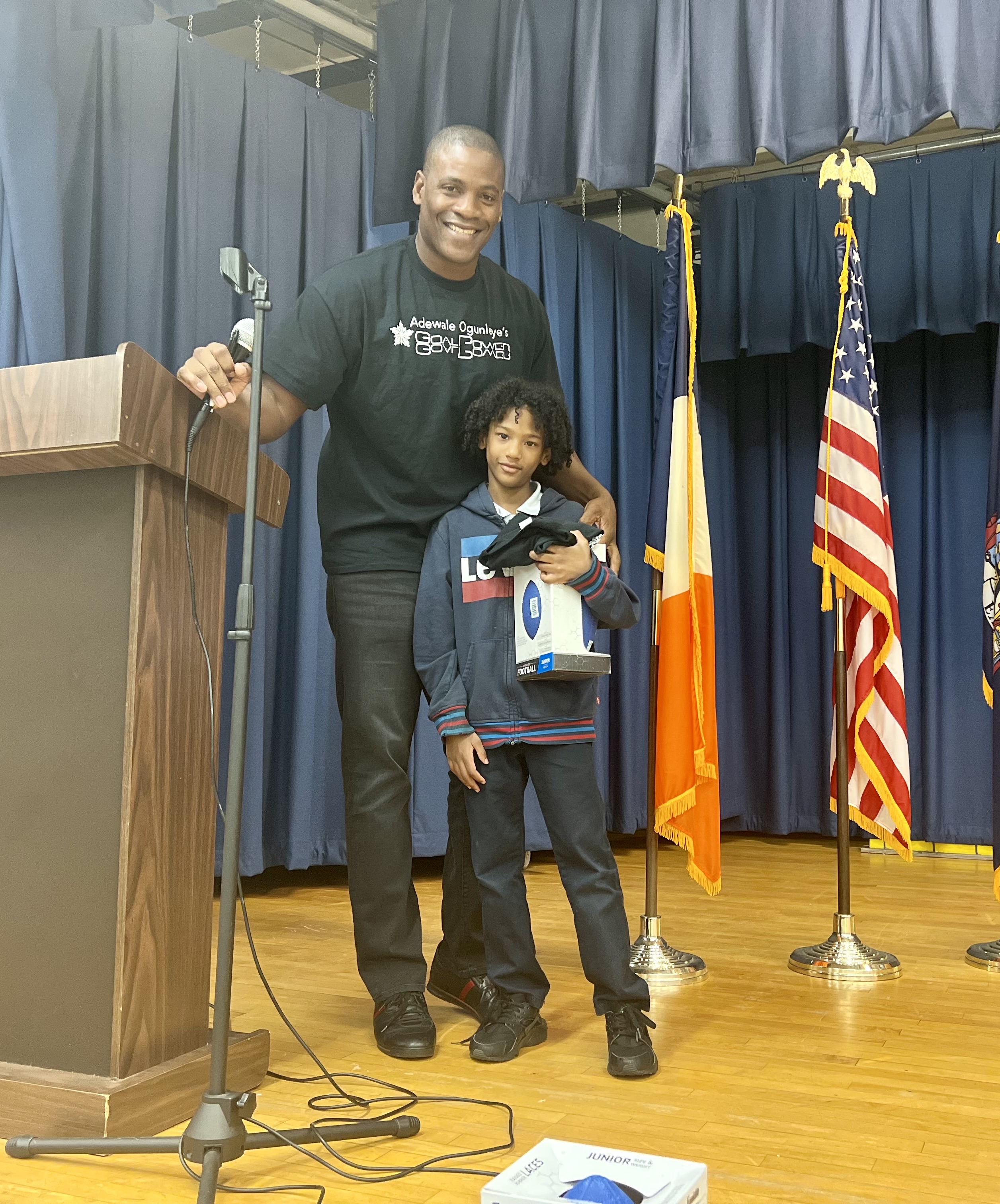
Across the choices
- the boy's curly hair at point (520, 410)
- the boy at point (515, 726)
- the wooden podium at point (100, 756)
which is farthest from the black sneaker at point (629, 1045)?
the boy's curly hair at point (520, 410)

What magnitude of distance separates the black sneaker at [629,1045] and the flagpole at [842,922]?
2.95 ft

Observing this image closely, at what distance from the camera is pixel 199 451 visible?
1812mm

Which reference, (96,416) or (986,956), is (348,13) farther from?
(986,956)

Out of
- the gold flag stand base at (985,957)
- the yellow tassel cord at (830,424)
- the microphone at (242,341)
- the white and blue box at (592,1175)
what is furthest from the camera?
the yellow tassel cord at (830,424)

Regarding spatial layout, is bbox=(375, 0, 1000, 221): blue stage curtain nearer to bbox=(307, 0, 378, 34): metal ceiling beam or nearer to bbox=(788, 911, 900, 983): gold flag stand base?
bbox=(307, 0, 378, 34): metal ceiling beam

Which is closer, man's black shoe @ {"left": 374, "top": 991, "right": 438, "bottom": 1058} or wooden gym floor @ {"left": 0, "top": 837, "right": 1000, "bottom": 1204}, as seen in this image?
wooden gym floor @ {"left": 0, "top": 837, "right": 1000, "bottom": 1204}

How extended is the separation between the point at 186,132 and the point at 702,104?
1.63 m

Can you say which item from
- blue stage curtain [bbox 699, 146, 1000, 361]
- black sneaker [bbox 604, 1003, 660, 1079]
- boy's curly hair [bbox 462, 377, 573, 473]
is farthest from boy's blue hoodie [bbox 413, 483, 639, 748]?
blue stage curtain [bbox 699, 146, 1000, 361]

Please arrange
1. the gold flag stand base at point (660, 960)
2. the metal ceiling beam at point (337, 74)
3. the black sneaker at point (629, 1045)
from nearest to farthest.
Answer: the black sneaker at point (629, 1045) < the gold flag stand base at point (660, 960) < the metal ceiling beam at point (337, 74)

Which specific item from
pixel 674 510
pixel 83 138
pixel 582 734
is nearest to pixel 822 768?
pixel 674 510

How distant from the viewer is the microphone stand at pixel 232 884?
1.43m

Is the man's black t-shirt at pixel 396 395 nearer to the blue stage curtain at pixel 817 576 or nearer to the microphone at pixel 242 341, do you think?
the microphone at pixel 242 341

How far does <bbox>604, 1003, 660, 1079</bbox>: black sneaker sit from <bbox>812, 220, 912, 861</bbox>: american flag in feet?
4.43

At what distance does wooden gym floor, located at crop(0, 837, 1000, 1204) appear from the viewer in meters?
1.61
